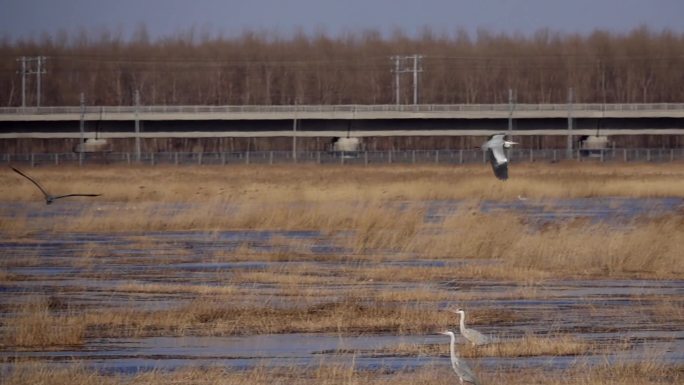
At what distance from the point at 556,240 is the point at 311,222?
892 centimetres

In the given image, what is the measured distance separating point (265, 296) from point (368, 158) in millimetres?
62733

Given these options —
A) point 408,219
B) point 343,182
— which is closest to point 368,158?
point 343,182

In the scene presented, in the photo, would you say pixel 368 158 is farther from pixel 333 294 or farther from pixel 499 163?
pixel 333 294

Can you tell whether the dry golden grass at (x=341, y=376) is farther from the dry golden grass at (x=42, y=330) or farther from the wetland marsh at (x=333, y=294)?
the dry golden grass at (x=42, y=330)

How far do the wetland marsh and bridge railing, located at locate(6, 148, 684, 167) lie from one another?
3705 centimetres

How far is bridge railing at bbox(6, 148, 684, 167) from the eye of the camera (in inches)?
3000

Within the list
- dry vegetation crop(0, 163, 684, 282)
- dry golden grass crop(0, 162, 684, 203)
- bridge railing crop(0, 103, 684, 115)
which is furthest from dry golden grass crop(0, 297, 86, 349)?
bridge railing crop(0, 103, 684, 115)

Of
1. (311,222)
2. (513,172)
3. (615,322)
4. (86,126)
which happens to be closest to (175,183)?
(513,172)

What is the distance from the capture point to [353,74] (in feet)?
389

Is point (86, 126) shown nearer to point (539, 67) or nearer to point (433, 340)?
point (539, 67)

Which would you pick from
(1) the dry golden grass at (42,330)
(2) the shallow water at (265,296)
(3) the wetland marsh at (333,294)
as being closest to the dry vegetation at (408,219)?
(3) the wetland marsh at (333,294)

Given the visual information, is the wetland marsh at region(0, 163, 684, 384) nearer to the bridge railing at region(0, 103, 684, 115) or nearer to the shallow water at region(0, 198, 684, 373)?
the shallow water at region(0, 198, 684, 373)

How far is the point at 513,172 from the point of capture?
210 feet

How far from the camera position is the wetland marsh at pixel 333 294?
1284 cm
